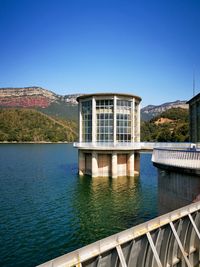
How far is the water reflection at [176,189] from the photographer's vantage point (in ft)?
48.8

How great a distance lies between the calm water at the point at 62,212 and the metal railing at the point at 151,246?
279 inches

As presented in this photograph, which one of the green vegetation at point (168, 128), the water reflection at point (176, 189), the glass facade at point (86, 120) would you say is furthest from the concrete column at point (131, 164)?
the green vegetation at point (168, 128)

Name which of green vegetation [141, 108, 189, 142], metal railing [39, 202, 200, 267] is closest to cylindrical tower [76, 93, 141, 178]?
metal railing [39, 202, 200, 267]

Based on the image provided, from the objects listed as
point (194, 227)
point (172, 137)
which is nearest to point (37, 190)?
point (194, 227)

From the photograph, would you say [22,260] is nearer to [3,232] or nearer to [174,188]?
[3,232]

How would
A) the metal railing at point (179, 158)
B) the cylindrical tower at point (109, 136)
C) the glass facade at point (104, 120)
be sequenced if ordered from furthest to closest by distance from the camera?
1. the glass facade at point (104, 120)
2. the cylindrical tower at point (109, 136)
3. the metal railing at point (179, 158)

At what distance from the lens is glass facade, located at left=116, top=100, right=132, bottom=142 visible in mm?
44469

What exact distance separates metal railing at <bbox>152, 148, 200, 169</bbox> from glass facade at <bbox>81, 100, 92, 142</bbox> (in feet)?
88.9

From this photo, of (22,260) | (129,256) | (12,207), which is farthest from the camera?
(12,207)

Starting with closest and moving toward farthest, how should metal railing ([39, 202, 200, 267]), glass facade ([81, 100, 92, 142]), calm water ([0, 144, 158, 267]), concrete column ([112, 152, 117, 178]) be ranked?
metal railing ([39, 202, 200, 267])
calm water ([0, 144, 158, 267])
concrete column ([112, 152, 117, 178])
glass facade ([81, 100, 92, 142])

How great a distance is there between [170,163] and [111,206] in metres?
10.5

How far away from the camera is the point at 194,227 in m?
11.3

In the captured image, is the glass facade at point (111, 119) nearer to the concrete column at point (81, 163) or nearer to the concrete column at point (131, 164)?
the concrete column at point (131, 164)

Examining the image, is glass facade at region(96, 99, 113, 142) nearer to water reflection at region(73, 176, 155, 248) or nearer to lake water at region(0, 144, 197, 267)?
lake water at region(0, 144, 197, 267)
